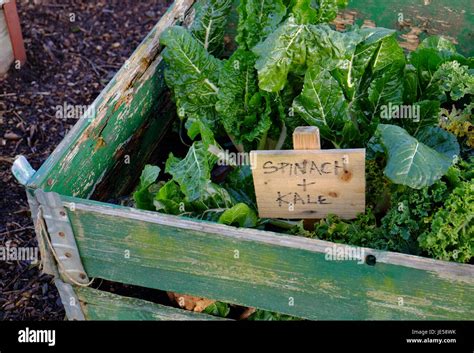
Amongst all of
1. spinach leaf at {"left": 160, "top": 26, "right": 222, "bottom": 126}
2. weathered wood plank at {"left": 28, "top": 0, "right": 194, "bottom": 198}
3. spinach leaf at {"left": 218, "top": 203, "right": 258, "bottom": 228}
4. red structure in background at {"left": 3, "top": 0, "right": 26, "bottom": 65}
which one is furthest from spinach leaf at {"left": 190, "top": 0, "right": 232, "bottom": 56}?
red structure in background at {"left": 3, "top": 0, "right": 26, "bottom": 65}

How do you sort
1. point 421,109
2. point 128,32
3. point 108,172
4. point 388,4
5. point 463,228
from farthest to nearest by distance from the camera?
point 128,32, point 388,4, point 108,172, point 421,109, point 463,228

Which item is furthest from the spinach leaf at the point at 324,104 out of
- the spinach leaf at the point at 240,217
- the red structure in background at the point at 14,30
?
the red structure in background at the point at 14,30

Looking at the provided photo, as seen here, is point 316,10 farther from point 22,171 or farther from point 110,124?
point 22,171

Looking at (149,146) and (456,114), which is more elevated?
(456,114)

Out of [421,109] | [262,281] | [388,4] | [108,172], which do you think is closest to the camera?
[262,281]

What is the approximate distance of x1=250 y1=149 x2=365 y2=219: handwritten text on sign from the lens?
7.68 feet

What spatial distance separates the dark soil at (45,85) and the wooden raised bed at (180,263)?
665mm

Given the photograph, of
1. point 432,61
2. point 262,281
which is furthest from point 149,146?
point 432,61

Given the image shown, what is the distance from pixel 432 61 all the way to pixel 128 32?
2.70 meters

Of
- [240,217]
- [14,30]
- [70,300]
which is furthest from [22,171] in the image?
[14,30]
